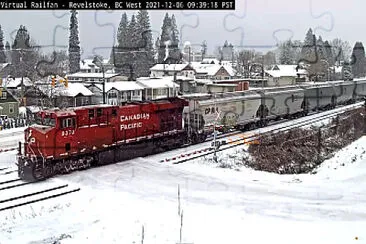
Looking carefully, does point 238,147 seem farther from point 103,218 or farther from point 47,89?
point 47,89

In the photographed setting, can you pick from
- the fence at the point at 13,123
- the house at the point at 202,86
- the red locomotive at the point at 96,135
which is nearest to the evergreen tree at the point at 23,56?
the fence at the point at 13,123

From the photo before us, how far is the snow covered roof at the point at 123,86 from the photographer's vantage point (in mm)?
37219

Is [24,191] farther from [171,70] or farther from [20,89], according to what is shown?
[171,70]

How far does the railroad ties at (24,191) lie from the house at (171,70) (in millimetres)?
30694

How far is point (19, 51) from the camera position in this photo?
972 inches

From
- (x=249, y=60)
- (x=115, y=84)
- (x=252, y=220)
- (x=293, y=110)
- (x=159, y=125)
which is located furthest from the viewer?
(x=249, y=60)

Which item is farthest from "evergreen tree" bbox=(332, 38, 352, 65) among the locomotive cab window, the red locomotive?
the locomotive cab window

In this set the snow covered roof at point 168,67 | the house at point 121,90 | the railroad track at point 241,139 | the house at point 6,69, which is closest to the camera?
the railroad track at point 241,139

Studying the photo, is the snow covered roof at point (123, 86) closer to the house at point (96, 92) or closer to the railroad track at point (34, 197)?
the house at point (96, 92)

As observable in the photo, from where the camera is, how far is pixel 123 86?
37.8 metres

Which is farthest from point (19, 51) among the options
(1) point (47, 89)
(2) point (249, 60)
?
(2) point (249, 60)

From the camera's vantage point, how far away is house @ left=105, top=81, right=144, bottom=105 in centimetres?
3716

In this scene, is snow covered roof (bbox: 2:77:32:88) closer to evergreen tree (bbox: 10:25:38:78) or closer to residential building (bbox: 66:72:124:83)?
evergreen tree (bbox: 10:25:38:78)

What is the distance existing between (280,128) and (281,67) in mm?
15185
